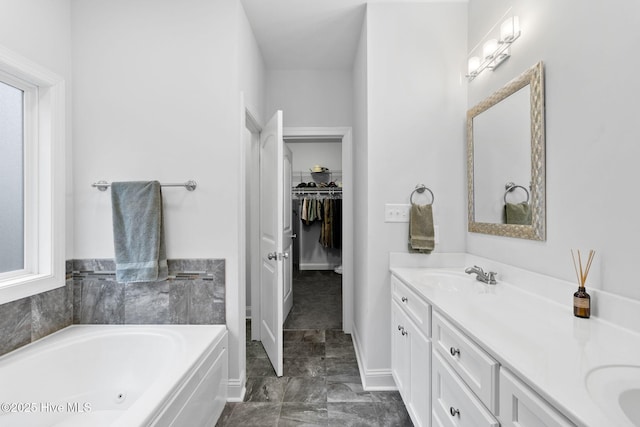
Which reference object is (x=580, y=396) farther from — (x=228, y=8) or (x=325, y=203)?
(x=325, y=203)

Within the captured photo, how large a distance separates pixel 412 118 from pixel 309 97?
1268mm

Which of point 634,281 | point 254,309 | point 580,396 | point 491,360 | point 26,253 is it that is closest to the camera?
point 580,396

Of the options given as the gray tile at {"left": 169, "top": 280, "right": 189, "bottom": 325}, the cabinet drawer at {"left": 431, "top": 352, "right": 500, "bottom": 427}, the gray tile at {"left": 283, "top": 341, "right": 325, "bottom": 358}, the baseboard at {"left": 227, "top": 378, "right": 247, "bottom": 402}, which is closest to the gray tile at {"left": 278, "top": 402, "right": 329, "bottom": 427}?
the baseboard at {"left": 227, "top": 378, "right": 247, "bottom": 402}

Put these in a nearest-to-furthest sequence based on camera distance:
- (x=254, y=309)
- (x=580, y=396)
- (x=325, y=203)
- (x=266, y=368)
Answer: (x=580, y=396)
(x=266, y=368)
(x=254, y=309)
(x=325, y=203)

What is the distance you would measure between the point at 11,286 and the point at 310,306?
2.73m

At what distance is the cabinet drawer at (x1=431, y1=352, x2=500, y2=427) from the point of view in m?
0.93

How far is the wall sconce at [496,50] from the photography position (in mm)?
1529

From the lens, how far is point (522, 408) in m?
0.76

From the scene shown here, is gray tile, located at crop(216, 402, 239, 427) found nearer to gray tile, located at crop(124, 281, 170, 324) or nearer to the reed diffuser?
gray tile, located at crop(124, 281, 170, 324)

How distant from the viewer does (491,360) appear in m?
0.88

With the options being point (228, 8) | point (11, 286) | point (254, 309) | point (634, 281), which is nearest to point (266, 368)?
point (254, 309)

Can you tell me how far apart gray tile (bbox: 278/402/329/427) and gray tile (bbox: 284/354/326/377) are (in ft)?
1.05

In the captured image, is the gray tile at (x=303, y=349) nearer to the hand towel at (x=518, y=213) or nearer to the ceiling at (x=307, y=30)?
the hand towel at (x=518, y=213)

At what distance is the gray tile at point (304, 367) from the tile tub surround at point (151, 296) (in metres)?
0.73
